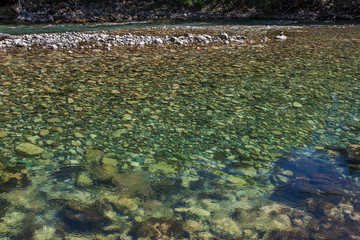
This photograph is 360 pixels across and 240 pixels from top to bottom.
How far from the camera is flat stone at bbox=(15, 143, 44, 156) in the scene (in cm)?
397

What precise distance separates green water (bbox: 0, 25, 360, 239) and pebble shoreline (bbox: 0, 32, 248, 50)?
12.4 feet

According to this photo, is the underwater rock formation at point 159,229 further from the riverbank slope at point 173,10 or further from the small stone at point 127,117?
the riverbank slope at point 173,10

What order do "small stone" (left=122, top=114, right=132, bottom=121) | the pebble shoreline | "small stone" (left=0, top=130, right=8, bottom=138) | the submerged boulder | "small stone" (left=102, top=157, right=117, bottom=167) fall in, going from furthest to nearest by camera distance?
1. the submerged boulder
2. the pebble shoreline
3. "small stone" (left=122, top=114, right=132, bottom=121)
4. "small stone" (left=0, top=130, right=8, bottom=138)
5. "small stone" (left=102, top=157, right=117, bottom=167)

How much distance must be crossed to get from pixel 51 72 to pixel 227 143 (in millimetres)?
5650

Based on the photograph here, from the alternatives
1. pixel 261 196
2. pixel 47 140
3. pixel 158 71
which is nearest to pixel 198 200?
pixel 261 196

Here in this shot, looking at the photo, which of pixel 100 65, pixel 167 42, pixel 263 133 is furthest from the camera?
pixel 167 42

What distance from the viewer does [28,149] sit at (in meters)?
4.06

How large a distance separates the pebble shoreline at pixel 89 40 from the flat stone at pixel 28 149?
8.07 meters

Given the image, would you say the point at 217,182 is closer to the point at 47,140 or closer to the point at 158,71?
the point at 47,140

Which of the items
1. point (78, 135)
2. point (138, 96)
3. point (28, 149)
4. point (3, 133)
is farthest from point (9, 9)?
point (28, 149)

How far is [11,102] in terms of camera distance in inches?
228

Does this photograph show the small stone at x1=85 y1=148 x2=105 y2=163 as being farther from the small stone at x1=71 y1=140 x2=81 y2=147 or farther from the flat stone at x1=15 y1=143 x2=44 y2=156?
the flat stone at x1=15 y1=143 x2=44 y2=156

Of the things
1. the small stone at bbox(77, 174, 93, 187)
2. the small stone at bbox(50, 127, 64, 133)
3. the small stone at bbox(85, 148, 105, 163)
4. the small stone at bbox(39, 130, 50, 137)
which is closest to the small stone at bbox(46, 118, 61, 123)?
the small stone at bbox(50, 127, 64, 133)

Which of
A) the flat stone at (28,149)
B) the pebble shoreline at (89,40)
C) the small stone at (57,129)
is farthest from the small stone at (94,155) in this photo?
the pebble shoreline at (89,40)
